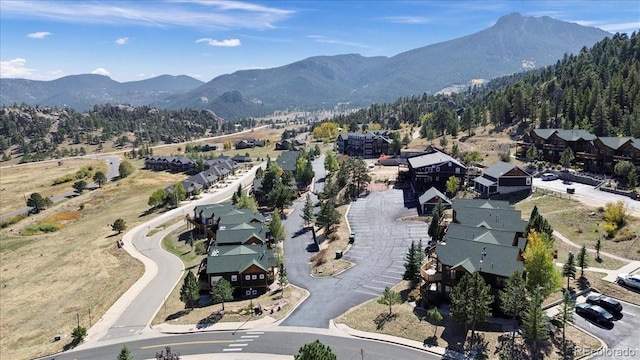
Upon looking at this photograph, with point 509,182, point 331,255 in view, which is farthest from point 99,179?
point 509,182

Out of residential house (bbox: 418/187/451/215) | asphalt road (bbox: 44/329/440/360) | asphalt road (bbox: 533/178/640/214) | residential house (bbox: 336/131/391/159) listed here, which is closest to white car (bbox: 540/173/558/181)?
asphalt road (bbox: 533/178/640/214)

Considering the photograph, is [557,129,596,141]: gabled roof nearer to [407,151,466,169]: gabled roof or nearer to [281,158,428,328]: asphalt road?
[407,151,466,169]: gabled roof

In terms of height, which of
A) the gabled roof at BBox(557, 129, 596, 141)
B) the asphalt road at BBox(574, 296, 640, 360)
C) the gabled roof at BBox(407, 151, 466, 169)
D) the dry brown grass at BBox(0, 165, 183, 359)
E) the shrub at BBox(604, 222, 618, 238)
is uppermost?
the gabled roof at BBox(557, 129, 596, 141)

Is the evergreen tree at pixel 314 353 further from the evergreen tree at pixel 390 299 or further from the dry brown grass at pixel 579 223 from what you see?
the dry brown grass at pixel 579 223

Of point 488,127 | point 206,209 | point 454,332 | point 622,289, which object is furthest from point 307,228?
point 488,127

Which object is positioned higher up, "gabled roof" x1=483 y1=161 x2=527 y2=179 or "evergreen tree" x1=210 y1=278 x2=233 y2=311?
"gabled roof" x1=483 y1=161 x2=527 y2=179

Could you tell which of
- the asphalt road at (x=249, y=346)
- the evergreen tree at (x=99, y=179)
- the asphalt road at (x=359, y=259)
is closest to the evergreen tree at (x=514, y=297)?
the asphalt road at (x=249, y=346)

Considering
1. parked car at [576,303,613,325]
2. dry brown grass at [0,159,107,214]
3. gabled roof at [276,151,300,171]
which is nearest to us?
parked car at [576,303,613,325]
